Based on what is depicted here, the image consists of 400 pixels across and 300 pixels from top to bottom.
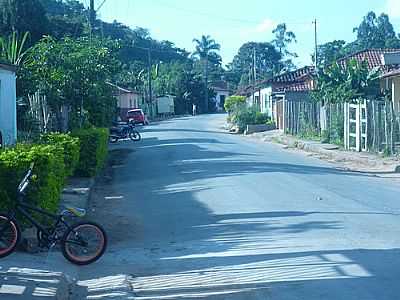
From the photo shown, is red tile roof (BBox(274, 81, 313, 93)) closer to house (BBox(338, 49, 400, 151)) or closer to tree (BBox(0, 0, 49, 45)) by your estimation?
house (BBox(338, 49, 400, 151))

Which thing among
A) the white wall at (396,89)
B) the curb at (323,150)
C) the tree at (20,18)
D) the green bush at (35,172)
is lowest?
the curb at (323,150)

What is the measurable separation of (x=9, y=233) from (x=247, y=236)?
358 cm

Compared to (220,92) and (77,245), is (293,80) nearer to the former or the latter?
(77,245)

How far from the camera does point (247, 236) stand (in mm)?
11891

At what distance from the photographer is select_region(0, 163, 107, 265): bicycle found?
10.2 meters

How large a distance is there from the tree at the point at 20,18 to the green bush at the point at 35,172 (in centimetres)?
3073

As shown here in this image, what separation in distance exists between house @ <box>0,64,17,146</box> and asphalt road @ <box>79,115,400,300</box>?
3086mm

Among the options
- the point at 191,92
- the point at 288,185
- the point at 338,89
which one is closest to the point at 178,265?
the point at 288,185

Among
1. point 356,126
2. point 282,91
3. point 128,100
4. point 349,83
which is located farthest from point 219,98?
point 356,126

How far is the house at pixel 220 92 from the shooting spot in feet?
442

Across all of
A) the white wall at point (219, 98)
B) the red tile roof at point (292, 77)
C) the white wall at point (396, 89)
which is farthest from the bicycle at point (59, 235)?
the white wall at point (219, 98)

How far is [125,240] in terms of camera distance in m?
12.3

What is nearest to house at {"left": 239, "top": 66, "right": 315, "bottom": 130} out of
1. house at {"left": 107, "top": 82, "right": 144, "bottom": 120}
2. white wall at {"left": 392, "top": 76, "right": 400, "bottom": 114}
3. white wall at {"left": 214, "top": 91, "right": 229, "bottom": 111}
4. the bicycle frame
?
house at {"left": 107, "top": 82, "right": 144, "bottom": 120}

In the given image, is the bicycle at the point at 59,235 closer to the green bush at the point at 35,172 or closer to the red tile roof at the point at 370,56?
the green bush at the point at 35,172
